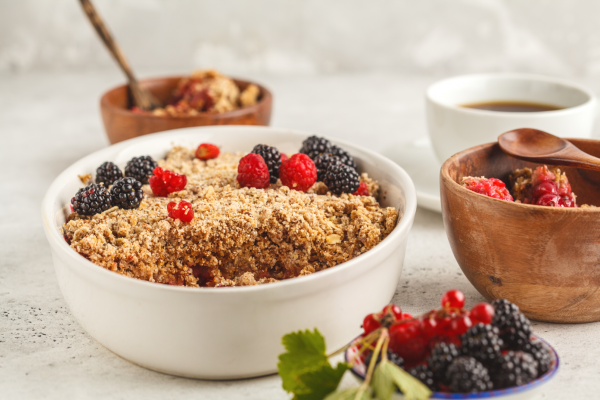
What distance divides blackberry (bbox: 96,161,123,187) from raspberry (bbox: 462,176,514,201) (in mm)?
1122

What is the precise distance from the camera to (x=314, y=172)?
6.35 ft

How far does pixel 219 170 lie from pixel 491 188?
921mm

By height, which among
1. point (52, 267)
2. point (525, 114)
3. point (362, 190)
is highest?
point (525, 114)

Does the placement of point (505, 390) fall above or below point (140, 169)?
below

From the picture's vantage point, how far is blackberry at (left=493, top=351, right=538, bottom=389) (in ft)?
3.92

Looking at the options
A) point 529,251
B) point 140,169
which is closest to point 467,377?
point 529,251

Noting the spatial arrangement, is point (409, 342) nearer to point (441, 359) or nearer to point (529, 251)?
point (441, 359)

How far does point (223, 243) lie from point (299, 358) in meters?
0.57

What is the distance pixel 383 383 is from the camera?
1.15 m

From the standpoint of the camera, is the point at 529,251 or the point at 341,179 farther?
the point at 341,179

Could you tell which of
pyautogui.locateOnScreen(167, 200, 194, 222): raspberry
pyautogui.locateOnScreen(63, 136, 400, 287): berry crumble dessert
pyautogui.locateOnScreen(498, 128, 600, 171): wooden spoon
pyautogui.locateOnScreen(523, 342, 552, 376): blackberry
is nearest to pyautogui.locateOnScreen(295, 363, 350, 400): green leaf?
pyautogui.locateOnScreen(523, 342, 552, 376): blackberry

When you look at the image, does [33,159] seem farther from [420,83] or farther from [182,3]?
[420,83]

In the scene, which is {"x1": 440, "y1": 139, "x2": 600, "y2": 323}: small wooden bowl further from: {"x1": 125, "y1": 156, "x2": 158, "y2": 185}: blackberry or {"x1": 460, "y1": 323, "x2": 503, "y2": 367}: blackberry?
{"x1": 125, "y1": 156, "x2": 158, "y2": 185}: blackberry

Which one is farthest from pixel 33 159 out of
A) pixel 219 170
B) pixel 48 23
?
pixel 48 23
